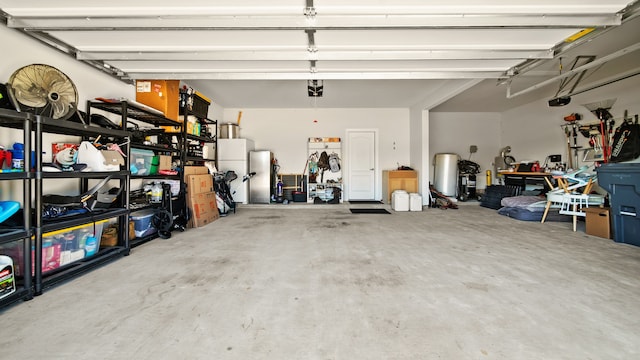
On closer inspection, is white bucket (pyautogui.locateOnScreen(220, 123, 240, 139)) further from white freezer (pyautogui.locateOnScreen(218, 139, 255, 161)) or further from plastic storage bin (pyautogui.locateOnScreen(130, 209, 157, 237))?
plastic storage bin (pyautogui.locateOnScreen(130, 209, 157, 237))

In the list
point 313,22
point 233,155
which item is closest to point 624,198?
point 313,22

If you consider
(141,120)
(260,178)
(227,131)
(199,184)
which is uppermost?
(227,131)

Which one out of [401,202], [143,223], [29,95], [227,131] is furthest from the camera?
[227,131]

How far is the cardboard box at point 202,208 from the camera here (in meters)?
4.16

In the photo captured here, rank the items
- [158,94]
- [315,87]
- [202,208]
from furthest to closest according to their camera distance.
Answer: [315,87] < [202,208] < [158,94]

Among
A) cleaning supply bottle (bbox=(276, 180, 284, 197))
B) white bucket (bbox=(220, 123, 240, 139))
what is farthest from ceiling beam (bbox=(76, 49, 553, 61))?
cleaning supply bottle (bbox=(276, 180, 284, 197))

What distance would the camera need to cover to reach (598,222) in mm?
→ 3627

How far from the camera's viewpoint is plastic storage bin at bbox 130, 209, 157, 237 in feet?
10.8

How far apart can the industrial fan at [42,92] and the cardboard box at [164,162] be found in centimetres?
131

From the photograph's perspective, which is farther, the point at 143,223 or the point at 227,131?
the point at 227,131

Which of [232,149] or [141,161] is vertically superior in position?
[232,149]

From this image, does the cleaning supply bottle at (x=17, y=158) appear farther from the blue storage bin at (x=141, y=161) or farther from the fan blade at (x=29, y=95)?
the blue storage bin at (x=141, y=161)

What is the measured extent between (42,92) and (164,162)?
5.20ft

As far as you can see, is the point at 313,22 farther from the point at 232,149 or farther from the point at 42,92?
the point at 232,149
